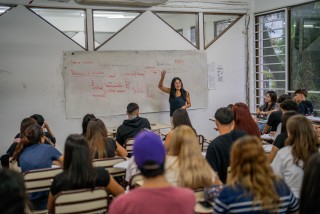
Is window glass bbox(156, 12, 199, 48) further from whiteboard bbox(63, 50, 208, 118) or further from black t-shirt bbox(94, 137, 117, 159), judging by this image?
black t-shirt bbox(94, 137, 117, 159)

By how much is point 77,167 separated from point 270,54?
272 inches

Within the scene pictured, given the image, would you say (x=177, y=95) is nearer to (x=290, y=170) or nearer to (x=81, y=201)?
(x=290, y=170)

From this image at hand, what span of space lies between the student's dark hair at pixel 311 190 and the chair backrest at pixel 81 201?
141 centimetres

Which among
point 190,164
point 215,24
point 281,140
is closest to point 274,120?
point 281,140

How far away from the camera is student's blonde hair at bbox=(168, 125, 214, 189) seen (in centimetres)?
255

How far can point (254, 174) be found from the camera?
77.7 inches

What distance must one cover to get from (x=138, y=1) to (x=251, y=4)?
3.22 meters

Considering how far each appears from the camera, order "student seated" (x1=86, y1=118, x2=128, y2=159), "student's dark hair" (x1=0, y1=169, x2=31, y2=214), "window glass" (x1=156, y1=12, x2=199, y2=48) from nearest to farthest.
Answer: "student's dark hair" (x1=0, y1=169, x2=31, y2=214) → "student seated" (x1=86, y1=118, x2=128, y2=159) → "window glass" (x1=156, y1=12, x2=199, y2=48)

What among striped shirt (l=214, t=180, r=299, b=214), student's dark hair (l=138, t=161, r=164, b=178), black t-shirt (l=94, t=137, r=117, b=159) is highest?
student's dark hair (l=138, t=161, r=164, b=178)

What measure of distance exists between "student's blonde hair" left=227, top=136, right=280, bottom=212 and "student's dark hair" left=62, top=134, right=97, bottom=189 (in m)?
1.11

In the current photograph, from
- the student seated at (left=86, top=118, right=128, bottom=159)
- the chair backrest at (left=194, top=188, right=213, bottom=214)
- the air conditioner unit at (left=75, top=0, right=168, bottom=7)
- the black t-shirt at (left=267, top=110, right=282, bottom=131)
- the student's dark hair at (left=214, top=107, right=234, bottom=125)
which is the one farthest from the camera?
the air conditioner unit at (left=75, top=0, right=168, bottom=7)

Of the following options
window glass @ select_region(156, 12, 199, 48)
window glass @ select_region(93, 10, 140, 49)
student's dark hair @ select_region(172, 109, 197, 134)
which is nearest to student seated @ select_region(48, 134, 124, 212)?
student's dark hair @ select_region(172, 109, 197, 134)

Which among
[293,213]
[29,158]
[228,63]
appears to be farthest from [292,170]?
[228,63]

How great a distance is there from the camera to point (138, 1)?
675cm
